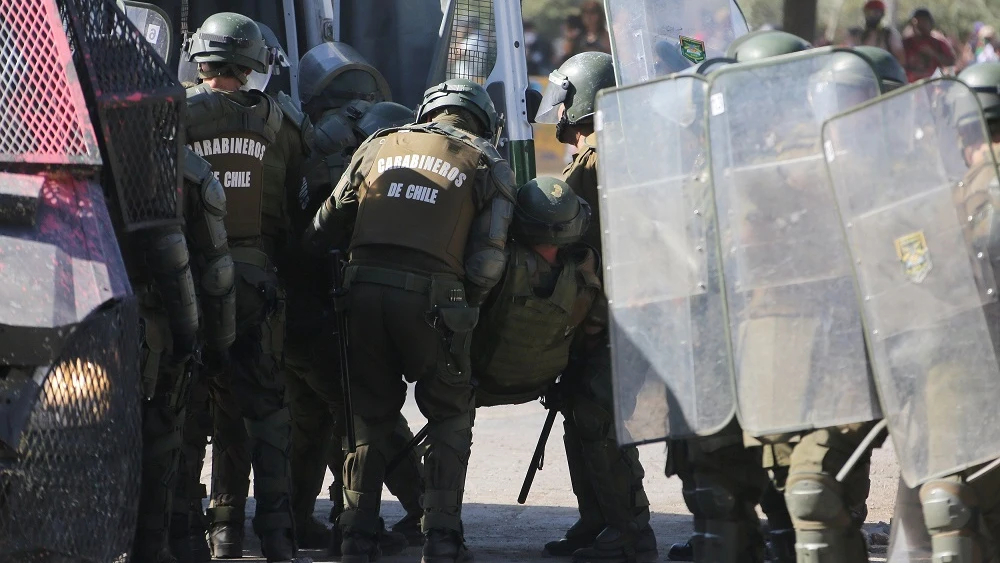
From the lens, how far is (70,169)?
4953 millimetres

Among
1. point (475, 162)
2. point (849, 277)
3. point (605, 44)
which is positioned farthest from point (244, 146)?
point (605, 44)

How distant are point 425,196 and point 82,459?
81.7 inches

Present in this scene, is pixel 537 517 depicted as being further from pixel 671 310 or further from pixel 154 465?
pixel 671 310

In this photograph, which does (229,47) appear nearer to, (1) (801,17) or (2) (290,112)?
(2) (290,112)

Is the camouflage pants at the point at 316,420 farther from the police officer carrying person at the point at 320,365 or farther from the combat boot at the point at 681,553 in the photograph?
the combat boot at the point at 681,553

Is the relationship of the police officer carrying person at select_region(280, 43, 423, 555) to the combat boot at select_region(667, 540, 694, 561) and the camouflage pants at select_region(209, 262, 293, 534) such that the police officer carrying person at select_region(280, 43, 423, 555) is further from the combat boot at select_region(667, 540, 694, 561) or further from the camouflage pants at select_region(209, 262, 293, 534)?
the combat boot at select_region(667, 540, 694, 561)

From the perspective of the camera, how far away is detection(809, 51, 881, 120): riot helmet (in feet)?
15.8

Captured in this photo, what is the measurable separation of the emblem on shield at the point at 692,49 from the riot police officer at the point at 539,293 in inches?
37.7

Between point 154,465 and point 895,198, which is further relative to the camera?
point 154,465

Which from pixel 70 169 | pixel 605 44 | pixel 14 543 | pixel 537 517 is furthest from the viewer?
pixel 605 44

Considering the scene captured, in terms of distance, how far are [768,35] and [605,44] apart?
10943 millimetres

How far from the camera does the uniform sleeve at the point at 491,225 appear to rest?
6.40m

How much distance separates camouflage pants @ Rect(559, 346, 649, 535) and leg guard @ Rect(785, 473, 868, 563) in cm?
184

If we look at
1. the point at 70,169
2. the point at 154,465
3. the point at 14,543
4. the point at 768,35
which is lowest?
the point at 14,543
